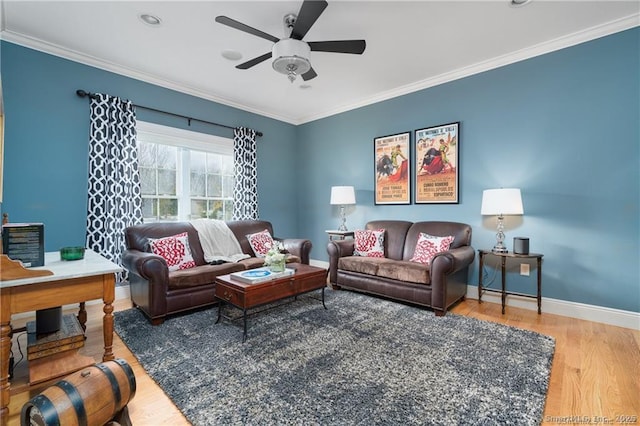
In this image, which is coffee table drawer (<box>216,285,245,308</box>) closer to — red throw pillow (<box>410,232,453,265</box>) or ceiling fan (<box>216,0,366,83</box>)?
ceiling fan (<box>216,0,366,83</box>)

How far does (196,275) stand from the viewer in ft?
9.73

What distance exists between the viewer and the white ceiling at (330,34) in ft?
8.30

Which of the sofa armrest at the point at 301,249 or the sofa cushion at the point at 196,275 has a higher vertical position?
the sofa armrest at the point at 301,249

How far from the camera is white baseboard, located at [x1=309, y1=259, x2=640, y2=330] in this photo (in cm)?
270

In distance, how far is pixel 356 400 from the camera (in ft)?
5.34

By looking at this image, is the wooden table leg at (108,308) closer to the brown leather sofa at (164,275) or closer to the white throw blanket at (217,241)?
the brown leather sofa at (164,275)

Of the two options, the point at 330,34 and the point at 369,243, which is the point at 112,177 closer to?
the point at 330,34

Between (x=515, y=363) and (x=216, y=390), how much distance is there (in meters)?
1.98

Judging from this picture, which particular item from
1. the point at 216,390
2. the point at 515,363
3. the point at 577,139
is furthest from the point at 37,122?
the point at 577,139

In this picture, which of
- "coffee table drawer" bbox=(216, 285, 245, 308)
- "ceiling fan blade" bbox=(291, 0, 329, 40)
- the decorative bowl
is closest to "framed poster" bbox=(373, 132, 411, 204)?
"ceiling fan blade" bbox=(291, 0, 329, 40)

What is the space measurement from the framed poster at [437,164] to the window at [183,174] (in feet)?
9.81

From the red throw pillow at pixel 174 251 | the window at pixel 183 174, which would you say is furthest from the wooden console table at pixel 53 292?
the window at pixel 183 174

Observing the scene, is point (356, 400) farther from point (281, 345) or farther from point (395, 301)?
point (395, 301)

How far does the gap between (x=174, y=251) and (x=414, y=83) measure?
3.81 metres
